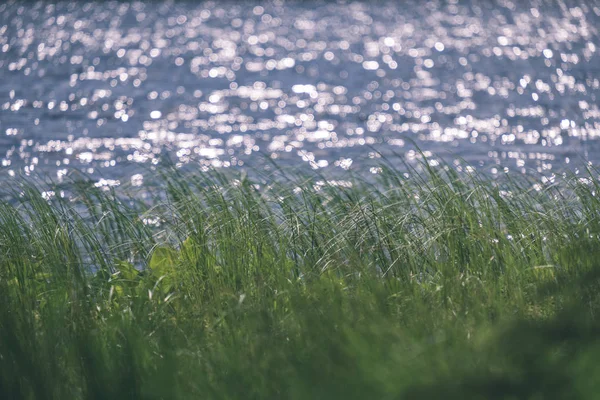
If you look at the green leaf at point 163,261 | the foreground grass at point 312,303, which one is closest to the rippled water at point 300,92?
the foreground grass at point 312,303

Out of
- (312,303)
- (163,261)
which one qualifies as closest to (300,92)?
(163,261)

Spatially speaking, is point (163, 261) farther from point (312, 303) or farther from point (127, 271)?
point (312, 303)

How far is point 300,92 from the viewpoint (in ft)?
65.5

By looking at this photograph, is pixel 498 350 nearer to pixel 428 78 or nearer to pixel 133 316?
pixel 133 316

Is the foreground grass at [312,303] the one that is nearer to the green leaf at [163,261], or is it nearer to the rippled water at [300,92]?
the green leaf at [163,261]

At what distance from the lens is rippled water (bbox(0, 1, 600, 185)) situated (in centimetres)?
1374

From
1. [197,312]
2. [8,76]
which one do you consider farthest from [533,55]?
[197,312]

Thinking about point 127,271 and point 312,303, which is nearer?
point 312,303

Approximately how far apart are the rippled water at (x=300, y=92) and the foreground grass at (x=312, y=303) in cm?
100

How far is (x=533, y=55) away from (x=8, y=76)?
15.2m

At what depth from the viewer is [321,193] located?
5305 mm

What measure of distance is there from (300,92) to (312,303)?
16.9 metres

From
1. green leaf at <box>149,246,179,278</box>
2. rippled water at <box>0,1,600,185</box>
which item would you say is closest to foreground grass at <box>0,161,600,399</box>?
green leaf at <box>149,246,179,278</box>

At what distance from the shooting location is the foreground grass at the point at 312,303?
2.61 metres
